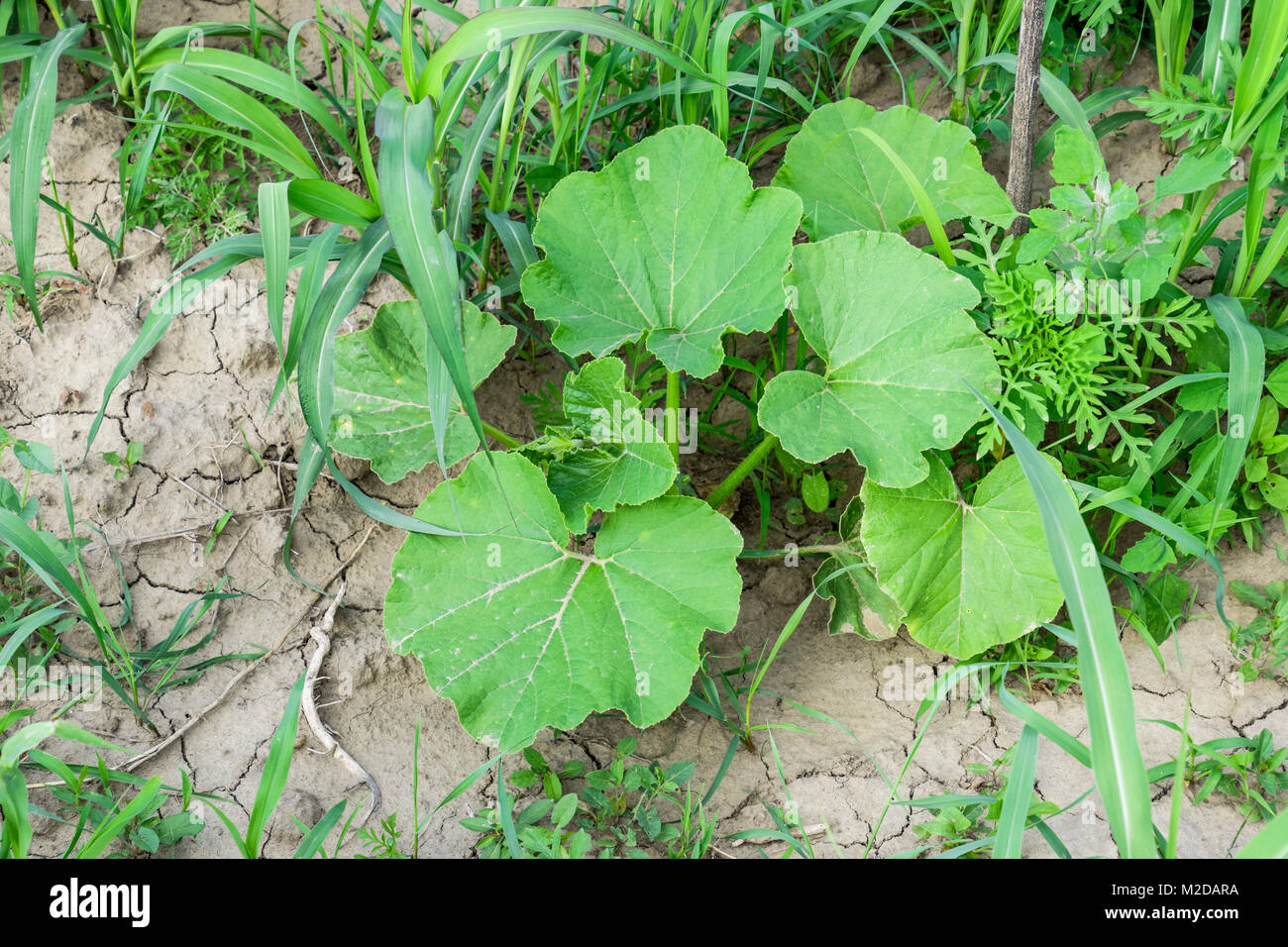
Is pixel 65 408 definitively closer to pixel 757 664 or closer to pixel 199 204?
pixel 199 204

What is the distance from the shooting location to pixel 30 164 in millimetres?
1756

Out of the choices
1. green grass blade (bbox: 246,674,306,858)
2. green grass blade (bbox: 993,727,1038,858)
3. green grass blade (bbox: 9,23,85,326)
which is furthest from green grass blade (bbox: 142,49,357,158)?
green grass blade (bbox: 993,727,1038,858)

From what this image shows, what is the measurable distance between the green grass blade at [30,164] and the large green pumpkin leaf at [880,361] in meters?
1.40

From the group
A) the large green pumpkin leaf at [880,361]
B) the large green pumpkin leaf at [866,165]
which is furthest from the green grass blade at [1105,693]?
the large green pumpkin leaf at [866,165]

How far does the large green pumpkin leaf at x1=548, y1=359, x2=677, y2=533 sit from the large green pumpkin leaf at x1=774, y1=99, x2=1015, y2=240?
2.05ft

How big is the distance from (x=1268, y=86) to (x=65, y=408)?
8.81ft

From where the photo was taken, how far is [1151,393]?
1.87 m

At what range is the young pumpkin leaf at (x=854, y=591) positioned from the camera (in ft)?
6.49

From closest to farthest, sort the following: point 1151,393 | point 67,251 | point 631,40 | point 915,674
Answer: point 631,40 → point 1151,393 → point 915,674 → point 67,251

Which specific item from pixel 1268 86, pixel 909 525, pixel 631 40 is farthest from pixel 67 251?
pixel 1268 86

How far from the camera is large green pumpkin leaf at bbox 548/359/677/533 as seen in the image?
1829 millimetres

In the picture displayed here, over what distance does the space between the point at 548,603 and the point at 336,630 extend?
1.86 feet

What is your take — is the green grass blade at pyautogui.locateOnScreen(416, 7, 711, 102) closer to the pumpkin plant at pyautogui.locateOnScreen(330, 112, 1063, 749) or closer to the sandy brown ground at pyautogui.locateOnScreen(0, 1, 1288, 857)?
the pumpkin plant at pyautogui.locateOnScreen(330, 112, 1063, 749)

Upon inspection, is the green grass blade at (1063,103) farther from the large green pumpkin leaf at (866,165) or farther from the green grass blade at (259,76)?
the green grass blade at (259,76)
